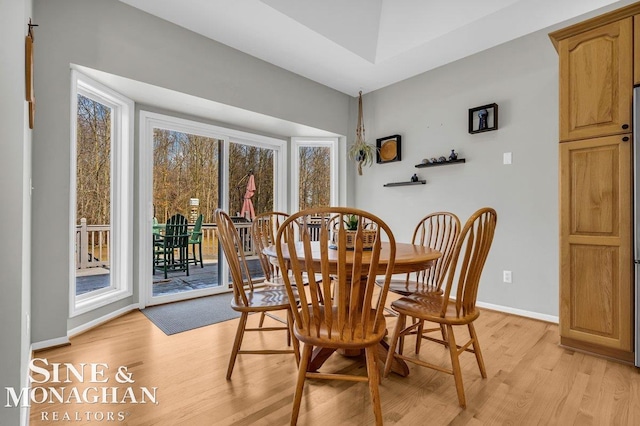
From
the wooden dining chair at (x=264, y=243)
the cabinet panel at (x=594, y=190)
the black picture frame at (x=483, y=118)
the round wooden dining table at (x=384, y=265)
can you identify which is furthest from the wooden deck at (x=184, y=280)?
the cabinet panel at (x=594, y=190)

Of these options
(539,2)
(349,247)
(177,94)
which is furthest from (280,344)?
(539,2)

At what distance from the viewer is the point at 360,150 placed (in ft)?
13.9

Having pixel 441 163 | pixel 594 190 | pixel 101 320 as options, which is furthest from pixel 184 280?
pixel 594 190

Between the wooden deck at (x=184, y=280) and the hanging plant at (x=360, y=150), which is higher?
the hanging plant at (x=360, y=150)

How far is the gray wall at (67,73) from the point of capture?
2209mm

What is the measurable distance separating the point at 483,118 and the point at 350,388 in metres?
2.90

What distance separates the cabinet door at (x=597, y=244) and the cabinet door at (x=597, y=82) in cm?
11

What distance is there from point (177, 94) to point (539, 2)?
10.5ft

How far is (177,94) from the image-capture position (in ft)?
9.63

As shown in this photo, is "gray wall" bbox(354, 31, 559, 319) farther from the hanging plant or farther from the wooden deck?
the wooden deck

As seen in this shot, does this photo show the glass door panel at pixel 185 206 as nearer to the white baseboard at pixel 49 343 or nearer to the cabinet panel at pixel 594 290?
the white baseboard at pixel 49 343

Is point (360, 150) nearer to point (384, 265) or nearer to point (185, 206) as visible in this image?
point (185, 206)

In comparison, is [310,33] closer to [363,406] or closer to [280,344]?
[280,344]

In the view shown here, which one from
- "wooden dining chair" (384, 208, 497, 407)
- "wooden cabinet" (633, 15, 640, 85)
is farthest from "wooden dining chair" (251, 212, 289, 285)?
"wooden cabinet" (633, 15, 640, 85)
